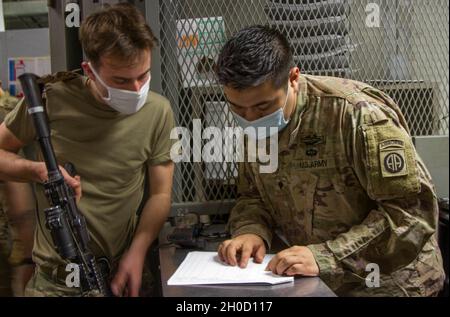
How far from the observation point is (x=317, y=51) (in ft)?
4.09

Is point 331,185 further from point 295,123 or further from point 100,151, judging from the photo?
point 100,151

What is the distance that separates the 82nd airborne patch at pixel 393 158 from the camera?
107cm

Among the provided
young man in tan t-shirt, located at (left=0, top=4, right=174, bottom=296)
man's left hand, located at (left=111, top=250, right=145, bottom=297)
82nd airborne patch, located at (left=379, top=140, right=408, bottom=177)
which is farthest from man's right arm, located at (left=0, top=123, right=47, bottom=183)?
82nd airborne patch, located at (left=379, top=140, right=408, bottom=177)

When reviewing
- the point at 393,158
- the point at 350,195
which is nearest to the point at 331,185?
the point at 350,195

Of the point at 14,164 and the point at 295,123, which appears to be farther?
the point at 295,123

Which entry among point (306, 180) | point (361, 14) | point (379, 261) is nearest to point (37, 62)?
point (306, 180)

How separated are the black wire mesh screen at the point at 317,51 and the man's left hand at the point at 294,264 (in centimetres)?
28

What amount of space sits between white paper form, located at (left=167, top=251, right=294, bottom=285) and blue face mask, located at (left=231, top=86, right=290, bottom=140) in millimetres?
316

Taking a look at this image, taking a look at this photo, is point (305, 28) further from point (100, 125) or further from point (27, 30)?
point (27, 30)

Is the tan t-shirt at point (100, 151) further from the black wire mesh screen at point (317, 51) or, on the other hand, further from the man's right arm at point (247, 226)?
the man's right arm at point (247, 226)

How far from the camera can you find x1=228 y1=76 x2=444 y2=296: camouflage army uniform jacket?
1090 millimetres

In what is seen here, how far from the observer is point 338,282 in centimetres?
111

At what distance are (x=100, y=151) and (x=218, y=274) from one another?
1.31 feet

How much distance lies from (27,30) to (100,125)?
1.03ft
